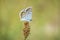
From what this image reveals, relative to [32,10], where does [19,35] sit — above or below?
below

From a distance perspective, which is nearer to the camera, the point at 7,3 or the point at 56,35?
the point at 56,35

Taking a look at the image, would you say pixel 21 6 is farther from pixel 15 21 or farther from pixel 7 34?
pixel 7 34

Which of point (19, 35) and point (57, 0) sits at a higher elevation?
point (57, 0)

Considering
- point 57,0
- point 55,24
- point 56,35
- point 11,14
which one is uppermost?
point 57,0

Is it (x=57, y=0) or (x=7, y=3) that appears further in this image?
(x=7, y=3)

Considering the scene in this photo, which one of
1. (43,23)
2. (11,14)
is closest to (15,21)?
(11,14)

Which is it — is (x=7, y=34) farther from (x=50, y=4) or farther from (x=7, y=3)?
(x=50, y=4)

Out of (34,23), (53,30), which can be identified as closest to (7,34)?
(34,23)
